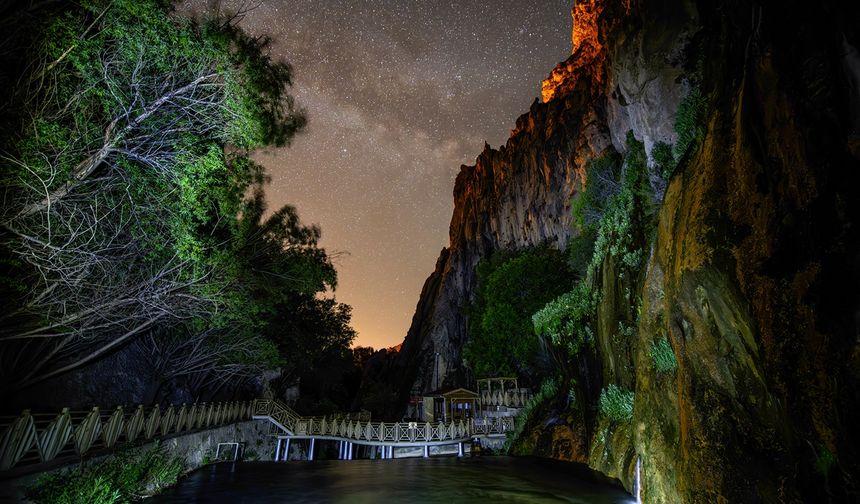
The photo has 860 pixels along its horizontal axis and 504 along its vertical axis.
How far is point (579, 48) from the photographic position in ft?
179

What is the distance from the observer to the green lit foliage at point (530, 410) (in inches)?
795

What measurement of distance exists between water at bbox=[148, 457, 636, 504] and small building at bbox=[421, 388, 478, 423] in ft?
28.8

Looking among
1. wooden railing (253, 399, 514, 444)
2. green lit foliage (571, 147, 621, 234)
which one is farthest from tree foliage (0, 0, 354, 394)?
green lit foliage (571, 147, 621, 234)

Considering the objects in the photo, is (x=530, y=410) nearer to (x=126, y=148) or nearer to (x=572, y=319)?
(x=572, y=319)

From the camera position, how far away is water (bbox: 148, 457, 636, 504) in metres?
10.8

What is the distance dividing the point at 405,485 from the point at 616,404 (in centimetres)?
758

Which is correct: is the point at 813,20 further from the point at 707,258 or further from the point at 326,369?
the point at 326,369

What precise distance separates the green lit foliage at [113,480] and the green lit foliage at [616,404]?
1310 cm

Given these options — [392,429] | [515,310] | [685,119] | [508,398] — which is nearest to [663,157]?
[685,119]

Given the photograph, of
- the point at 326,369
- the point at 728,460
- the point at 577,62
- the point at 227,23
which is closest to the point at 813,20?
the point at 728,460

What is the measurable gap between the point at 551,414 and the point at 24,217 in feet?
66.0

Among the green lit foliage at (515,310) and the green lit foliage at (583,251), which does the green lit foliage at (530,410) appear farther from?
the green lit foliage at (583,251)

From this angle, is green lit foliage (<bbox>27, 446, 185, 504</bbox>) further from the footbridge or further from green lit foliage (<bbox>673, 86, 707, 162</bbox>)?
green lit foliage (<bbox>673, 86, 707, 162</bbox>)

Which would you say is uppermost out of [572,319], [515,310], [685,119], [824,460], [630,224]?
[685,119]
